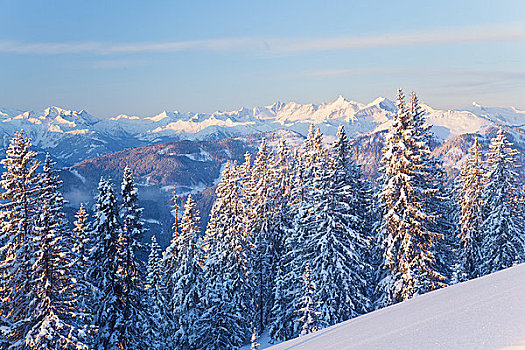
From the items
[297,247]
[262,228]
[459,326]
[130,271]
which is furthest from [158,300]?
[459,326]

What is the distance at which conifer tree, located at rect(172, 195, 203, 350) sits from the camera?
31.0 m

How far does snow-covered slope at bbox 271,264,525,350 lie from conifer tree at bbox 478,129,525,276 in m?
22.3

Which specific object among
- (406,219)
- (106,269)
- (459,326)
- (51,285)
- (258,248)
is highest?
(459,326)

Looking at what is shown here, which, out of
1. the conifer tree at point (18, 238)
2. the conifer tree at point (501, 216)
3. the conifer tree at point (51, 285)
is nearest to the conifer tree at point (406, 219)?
the conifer tree at point (501, 216)

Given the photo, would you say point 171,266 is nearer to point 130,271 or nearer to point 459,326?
point 130,271

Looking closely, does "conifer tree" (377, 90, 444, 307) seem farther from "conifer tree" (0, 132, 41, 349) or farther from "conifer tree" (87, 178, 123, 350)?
"conifer tree" (0, 132, 41, 349)

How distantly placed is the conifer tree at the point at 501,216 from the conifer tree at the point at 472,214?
1120 mm

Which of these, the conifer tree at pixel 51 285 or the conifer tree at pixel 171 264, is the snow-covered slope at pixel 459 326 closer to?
the conifer tree at pixel 51 285

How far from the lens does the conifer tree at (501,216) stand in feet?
95.2

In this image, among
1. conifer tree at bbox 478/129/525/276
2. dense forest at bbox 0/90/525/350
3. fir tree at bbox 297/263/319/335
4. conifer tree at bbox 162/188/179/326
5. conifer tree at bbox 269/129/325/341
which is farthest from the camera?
conifer tree at bbox 162/188/179/326

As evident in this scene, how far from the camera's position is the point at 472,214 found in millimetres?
32781

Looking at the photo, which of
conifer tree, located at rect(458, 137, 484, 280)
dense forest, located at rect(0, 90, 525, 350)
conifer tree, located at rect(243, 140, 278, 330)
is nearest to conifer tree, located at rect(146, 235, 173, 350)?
dense forest, located at rect(0, 90, 525, 350)

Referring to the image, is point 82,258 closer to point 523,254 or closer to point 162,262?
point 162,262

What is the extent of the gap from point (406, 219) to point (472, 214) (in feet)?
46.2
